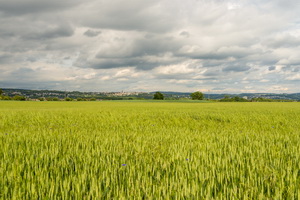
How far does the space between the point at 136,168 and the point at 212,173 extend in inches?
48.2

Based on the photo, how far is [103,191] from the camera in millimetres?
2793

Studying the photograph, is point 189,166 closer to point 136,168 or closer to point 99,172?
point 136,168

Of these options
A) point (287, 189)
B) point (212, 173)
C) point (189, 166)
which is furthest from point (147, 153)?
point (287, 189)

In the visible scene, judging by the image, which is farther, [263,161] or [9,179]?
[263,161]

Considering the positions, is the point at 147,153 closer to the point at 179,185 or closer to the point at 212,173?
the point at 212,173

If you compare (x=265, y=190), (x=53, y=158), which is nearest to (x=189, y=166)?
(x=265, y=190)

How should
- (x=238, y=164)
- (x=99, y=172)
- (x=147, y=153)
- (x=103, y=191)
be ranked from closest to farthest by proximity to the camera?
(x=103, y=191), (x=99, y=172), (x=238, y=164), (x=147, y=153)

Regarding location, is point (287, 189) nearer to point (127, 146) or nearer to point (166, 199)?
point (166, 199)

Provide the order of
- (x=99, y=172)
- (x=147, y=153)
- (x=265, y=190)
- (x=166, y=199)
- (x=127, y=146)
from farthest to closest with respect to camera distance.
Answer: (x=127, y=146) < (x=147, y=153) < (x=99, y=172) < (x=265, y=190) < (x=166, y=199)

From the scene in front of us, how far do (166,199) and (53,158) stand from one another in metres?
2.81

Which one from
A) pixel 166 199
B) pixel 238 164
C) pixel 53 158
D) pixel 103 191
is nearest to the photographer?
pixel 166 199

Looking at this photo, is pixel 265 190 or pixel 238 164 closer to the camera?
pixel 265 190

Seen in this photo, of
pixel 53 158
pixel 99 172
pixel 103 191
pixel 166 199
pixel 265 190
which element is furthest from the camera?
pixel 53 158

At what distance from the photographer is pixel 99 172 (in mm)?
3418
